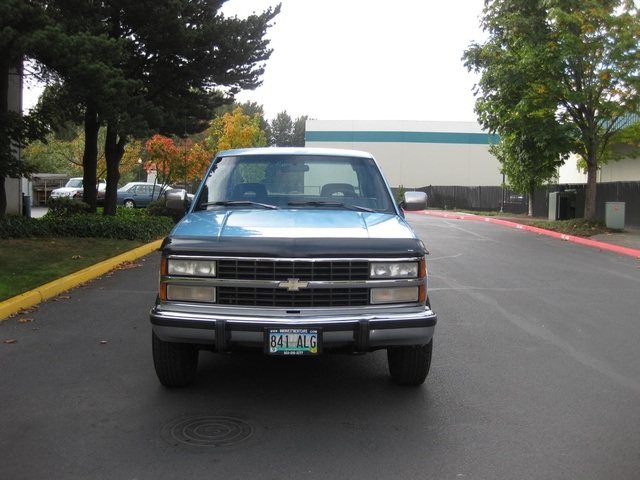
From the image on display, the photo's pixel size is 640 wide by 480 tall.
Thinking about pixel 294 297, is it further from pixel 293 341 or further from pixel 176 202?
pixel 176 202

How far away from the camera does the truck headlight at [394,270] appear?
4555 mm

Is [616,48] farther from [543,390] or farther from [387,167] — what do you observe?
[387,167]

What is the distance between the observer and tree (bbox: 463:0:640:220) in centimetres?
1934

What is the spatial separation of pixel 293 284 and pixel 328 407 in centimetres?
101

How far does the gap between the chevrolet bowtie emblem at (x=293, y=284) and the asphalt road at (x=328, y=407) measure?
3.04 feet

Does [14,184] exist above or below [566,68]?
below

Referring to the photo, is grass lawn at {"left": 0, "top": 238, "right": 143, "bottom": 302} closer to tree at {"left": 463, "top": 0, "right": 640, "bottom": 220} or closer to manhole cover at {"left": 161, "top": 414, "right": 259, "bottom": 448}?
manhole cover at {"left": 161, "top": 414, "right": 259, "bottom": 448}

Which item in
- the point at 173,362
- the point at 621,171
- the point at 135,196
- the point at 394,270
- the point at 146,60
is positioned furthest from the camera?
the point at 135,196

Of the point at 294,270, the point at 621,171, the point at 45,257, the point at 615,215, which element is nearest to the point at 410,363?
the point at 294,270

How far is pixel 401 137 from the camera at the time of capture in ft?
172

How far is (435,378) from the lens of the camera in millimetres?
5504

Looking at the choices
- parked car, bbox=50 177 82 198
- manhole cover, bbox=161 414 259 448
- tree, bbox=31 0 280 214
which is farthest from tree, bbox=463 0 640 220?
parked car, bbox=50 177 82 198

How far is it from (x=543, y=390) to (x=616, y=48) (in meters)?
17.1

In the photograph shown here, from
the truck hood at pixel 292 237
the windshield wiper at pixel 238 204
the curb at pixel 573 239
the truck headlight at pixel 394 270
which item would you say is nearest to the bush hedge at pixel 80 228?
the curb at pixel 573 239
